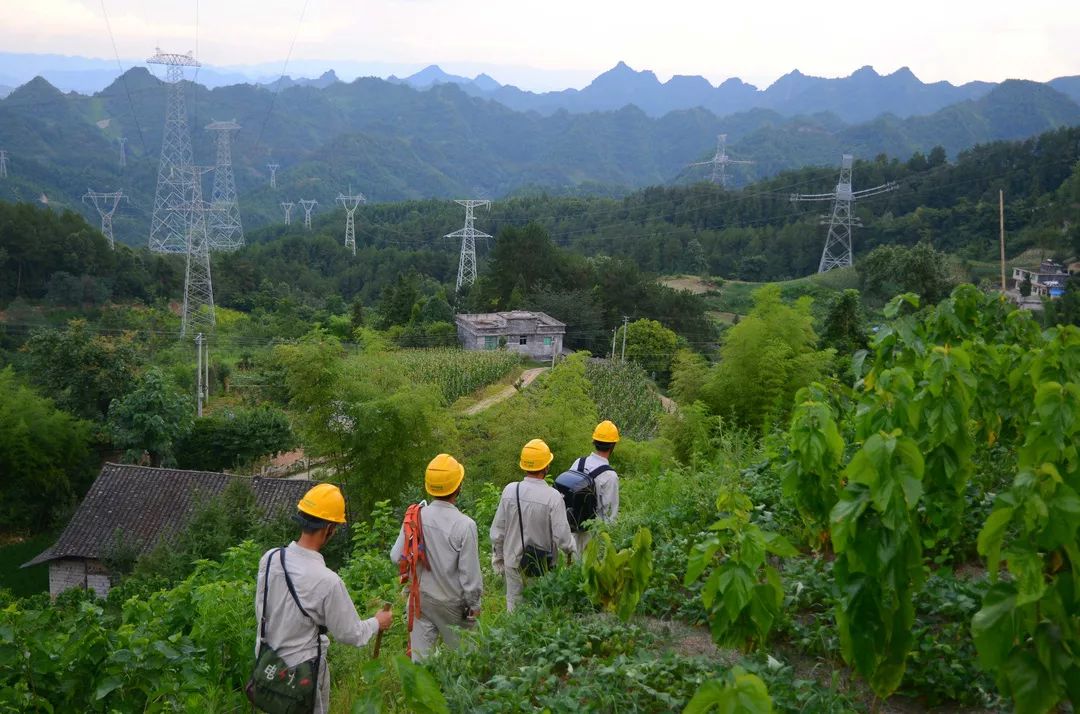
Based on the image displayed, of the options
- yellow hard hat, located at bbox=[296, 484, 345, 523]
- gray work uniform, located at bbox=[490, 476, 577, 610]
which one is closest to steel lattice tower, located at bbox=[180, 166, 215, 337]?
gray work uniform, located at bbox=[490, 476, 577, 610]

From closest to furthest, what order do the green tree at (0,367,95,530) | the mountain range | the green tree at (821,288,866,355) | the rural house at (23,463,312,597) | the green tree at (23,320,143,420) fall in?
the rural house at (23,463,312,597) → the green tree at (0,367,95,530) → the green tree at (821,288,866,355) → the green tree at (23,320,143,420) → the mountain range

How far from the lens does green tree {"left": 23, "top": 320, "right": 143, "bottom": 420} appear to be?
64.5ft

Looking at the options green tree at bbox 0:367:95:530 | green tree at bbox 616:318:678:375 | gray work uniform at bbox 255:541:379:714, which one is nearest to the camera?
gray work uniform at bbox 255:541:379:714

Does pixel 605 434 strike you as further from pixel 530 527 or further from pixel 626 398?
pixel 626 398

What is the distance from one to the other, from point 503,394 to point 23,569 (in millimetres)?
12458

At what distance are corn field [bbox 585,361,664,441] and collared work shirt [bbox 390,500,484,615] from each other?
12949mm

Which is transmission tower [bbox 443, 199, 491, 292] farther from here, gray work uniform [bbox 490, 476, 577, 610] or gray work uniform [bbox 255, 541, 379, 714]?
gray work uniform [bbox 255, 541, 379, 714]

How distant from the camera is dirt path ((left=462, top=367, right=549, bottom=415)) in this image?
22062mm

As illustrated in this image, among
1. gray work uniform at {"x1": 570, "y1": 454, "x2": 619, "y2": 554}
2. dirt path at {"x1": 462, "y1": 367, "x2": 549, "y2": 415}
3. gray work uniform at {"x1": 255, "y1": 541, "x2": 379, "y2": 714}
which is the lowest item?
dirt path at {"x1": 462, "y1": 367, "x2": 549, "y2": 415}

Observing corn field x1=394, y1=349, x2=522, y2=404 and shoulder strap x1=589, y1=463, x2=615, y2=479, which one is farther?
corn field x1=394, y1=349, x2=522, y2=404

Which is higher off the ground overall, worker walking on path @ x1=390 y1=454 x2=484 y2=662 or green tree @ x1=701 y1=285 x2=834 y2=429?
worker walking on path @ x1=390 y1=454 x2=484 y2=662

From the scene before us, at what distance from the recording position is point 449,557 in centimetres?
396

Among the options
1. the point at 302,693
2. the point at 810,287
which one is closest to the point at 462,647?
the point at 302,693

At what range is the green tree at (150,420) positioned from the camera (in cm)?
1859
